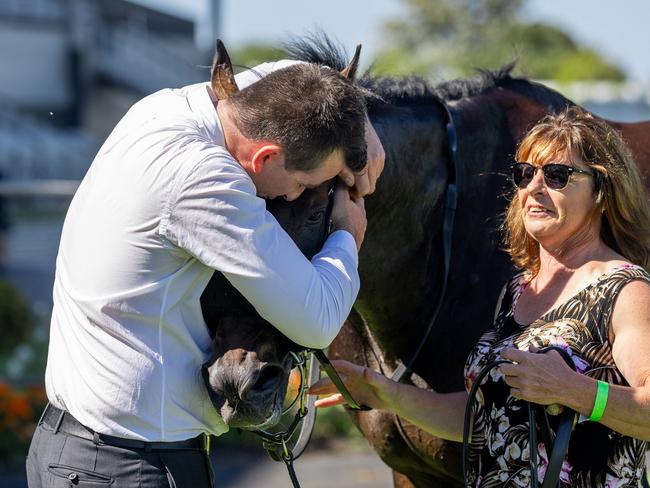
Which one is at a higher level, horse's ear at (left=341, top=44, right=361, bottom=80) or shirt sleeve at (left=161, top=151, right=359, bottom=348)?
horse's ear at (left=341, top=44, right=361, bottom=80)

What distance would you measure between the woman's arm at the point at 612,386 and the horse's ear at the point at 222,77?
915mm

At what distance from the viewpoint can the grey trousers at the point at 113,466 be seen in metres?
2.31

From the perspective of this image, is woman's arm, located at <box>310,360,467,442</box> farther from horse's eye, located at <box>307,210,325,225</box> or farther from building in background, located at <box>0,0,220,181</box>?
building in background, located at <box>0,0,220,181</box>

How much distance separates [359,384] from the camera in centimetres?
292

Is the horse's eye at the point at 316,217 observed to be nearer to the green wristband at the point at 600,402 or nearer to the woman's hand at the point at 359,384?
the woman's hand at the point at 359,384

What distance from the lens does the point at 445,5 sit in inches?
2045

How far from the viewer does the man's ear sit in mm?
2277

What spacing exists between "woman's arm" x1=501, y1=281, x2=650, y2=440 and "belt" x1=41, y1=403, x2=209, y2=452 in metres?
0.74

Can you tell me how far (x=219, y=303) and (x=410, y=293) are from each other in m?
0.98

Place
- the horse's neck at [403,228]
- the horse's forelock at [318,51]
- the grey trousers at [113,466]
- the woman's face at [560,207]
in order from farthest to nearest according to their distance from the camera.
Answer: the horse's neck at [403,228]
the horse's forelock at [318,51]
the woman's face at [560,207]
the grey trousers at [113,466]

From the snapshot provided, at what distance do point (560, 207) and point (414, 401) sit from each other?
0.69 metres

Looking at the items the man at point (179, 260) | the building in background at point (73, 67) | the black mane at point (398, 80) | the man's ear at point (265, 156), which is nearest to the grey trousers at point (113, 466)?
the man at point (179, 260)

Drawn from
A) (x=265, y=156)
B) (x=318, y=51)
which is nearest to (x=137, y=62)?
(x=318, y=51)

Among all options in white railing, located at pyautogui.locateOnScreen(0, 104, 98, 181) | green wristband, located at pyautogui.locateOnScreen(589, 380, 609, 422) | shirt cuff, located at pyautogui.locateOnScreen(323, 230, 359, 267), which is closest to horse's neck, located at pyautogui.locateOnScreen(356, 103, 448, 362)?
shirt cuff, located at pyautogui.locateOnScreen(323, 230, 359, 267)
